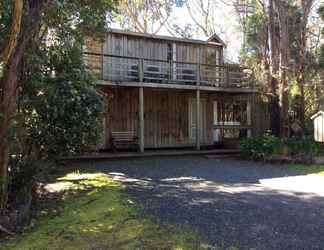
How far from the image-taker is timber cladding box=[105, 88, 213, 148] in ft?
55.4

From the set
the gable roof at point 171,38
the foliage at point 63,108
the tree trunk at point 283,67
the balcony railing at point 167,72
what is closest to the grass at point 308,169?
the tree trunk at point 283,67

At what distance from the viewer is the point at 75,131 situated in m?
9.11

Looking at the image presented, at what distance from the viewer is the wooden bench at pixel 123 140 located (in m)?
16.2

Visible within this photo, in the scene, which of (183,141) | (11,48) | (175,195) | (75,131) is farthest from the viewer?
(183,141)

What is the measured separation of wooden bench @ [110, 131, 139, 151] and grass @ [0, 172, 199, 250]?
741cm

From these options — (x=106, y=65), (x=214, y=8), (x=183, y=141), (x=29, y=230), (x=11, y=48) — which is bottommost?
(x=29, y=230)

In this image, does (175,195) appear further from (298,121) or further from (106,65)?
(298,121)

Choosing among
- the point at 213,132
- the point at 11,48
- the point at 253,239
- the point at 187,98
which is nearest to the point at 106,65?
the point at 187,98

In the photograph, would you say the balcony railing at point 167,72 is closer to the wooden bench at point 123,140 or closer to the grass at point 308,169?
the wooden bench at point 123,140

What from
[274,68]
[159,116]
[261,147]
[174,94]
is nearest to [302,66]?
[274,68]

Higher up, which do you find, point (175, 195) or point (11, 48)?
point (11, 48)

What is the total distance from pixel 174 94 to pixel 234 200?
11.4 metres

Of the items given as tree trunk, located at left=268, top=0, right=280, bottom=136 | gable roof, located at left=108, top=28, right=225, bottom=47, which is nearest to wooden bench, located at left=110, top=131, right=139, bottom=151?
gable roof, located at left=108, top=28, right=225, bottom=47

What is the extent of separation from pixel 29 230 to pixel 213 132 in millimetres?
13658
